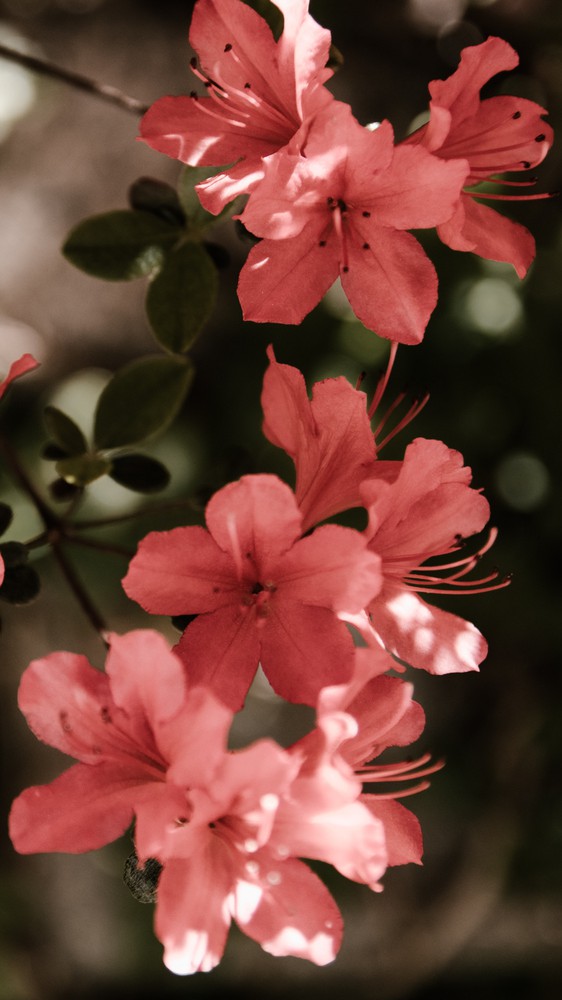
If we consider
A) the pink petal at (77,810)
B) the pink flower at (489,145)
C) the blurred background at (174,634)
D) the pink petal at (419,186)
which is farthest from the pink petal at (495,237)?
the blurred background at (174,634)

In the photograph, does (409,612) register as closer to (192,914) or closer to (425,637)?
(425,637)

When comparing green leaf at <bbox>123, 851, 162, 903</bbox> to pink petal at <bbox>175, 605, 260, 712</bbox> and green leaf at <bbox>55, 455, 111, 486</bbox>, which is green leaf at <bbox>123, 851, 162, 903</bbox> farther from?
green leaf at <bbox>55, 455, 111, 486</bbox>

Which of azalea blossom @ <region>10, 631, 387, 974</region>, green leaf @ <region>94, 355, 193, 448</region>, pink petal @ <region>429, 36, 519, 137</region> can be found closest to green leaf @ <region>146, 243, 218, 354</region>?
green leaf @ <region>94, 355, 193, 448</region>

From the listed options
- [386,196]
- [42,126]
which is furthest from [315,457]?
[42,126]

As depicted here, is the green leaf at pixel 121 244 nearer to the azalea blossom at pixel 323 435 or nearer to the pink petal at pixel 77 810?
the azalea blossom at pixel 323 435

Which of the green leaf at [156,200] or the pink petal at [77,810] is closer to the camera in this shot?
the pink petal at [77,810]

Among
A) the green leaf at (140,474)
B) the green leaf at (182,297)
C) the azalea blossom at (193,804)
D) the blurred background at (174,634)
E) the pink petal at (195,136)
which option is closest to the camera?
the azalea blossom at (193,804)

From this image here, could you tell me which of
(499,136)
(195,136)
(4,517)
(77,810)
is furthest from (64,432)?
(499,136)
